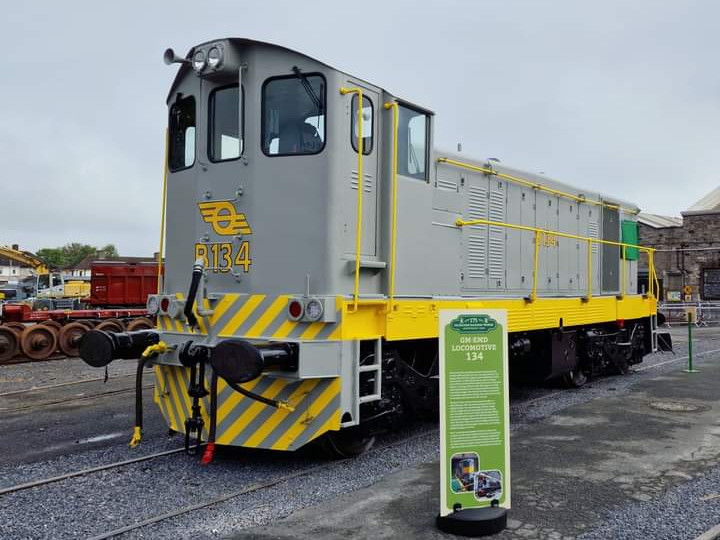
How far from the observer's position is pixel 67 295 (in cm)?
2661

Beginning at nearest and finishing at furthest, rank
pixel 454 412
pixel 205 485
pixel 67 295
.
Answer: pixel 454 412
pixel 205 485
pixel 67 295

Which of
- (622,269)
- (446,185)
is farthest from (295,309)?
(622,269)

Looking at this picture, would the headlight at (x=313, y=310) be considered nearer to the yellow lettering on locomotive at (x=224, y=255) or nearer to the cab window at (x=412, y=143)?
the yellow lettering on locomotive at (x=224, y=255)

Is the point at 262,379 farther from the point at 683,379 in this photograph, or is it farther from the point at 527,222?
the point at 683,379

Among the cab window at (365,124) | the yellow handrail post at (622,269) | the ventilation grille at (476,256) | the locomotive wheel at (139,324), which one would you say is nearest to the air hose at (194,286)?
the cab window at (365,124)

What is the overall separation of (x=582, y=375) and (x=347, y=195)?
6503 mm

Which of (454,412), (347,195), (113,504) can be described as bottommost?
(113,504)

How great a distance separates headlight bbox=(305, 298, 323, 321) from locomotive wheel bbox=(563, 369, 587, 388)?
6.08m

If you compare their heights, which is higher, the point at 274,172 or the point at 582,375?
the point at 274,172

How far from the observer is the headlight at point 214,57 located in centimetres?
582

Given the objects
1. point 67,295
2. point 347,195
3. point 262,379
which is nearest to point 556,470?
point 262,379

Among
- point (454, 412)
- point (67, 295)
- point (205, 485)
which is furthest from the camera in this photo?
point (67, 295)

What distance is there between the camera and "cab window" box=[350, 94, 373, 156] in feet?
18.7

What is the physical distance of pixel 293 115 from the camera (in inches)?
226
